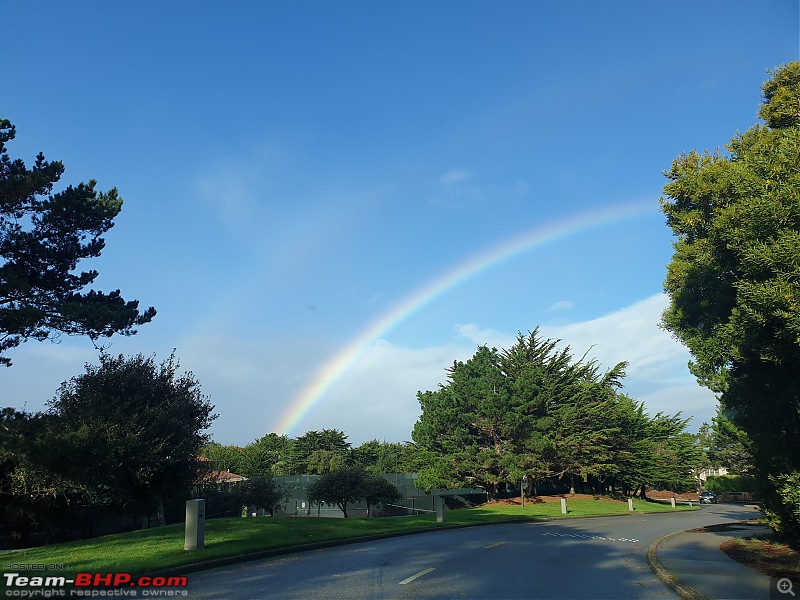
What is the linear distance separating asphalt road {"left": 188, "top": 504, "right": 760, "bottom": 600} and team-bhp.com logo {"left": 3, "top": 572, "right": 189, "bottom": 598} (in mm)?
556

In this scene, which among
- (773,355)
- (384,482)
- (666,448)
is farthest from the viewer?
(666,448)

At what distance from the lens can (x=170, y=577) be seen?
12539 millimetres

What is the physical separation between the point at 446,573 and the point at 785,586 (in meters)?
6.53

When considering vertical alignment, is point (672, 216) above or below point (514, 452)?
above

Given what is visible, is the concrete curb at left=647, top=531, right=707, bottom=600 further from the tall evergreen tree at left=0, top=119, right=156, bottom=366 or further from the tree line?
the tree line

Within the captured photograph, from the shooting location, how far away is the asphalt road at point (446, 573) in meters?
10.8

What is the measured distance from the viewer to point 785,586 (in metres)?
10.9

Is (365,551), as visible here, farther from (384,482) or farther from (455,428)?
(455,428)

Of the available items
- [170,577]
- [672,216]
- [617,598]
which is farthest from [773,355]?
[170,577]

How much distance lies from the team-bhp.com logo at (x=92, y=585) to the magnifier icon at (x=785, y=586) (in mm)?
10803

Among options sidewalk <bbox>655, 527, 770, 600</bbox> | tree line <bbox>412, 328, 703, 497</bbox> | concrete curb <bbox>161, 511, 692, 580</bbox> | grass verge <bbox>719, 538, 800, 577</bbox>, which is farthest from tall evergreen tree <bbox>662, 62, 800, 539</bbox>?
tree line <bbox>412, 328, 703, 497</bbox>

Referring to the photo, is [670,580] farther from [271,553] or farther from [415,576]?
[271,553]

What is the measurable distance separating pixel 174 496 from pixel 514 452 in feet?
103

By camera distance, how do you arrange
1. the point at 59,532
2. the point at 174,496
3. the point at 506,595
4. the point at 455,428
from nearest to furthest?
the point at 506,595
the point at 59,532
the point at 174,496
the point at 455,428
